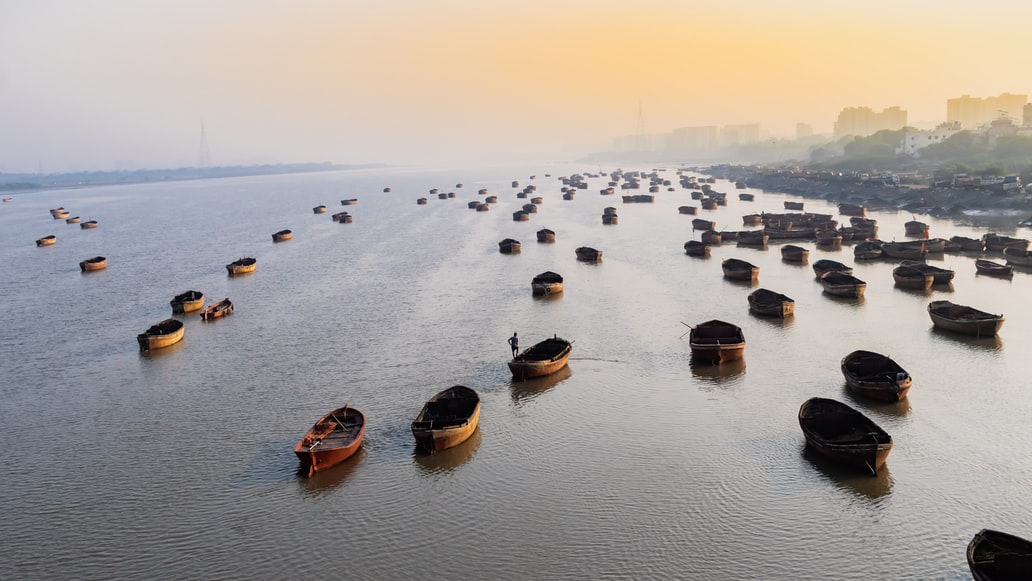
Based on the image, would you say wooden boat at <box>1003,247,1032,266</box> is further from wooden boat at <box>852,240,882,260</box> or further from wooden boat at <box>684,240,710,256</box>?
wooden boat at <box>684,240,710,256</box>

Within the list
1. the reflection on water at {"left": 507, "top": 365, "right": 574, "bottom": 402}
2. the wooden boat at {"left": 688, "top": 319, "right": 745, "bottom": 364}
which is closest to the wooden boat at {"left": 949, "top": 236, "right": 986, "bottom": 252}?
the wooden boat at {"left": 688, "top": 319, "right": 745, "bottom": 364}

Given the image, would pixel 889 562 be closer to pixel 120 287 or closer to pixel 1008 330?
pixel 1008 330

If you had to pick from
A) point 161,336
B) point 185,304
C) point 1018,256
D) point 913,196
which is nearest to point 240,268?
point 185,304

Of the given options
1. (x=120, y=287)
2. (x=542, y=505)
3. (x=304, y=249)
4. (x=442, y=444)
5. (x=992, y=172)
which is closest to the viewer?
(x=542, y=505)

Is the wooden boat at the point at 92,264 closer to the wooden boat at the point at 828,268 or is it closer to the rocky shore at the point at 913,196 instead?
the wooden boat at the point at 828,268

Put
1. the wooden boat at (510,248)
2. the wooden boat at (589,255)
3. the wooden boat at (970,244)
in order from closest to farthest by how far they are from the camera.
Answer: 1. the wooden boat at (970,244)
2. the wooden boat at (589,255)
3. the wooden boat at (510,248)

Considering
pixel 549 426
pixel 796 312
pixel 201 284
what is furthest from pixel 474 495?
pixel 201 284

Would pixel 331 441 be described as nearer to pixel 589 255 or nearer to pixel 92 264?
pixel 589 255

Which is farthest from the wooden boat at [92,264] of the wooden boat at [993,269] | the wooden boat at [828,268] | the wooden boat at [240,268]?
the wooden boat at [993,269]
